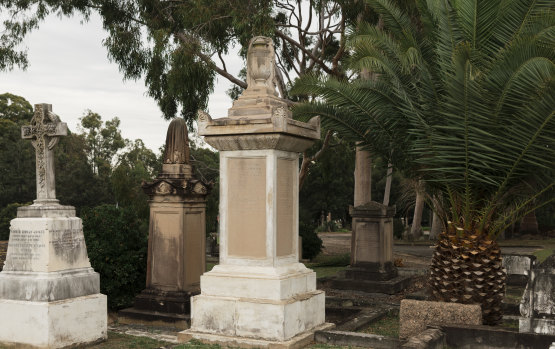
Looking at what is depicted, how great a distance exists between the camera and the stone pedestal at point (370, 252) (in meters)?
13.1

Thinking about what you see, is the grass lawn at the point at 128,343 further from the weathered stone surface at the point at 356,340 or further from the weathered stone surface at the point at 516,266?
the weathered stone surface at the point at 516,266

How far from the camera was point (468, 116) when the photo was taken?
A: 7.25 metres

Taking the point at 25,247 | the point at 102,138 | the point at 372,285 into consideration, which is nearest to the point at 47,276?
the point at 25,247

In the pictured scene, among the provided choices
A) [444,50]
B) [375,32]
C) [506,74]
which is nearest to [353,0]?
[375,32]

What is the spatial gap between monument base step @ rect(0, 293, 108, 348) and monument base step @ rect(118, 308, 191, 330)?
187cm

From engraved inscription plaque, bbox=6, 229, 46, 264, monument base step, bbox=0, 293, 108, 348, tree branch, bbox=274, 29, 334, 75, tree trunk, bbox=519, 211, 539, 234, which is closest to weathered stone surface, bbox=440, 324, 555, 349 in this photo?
monument base step, bbox=0, 293, 108, 348

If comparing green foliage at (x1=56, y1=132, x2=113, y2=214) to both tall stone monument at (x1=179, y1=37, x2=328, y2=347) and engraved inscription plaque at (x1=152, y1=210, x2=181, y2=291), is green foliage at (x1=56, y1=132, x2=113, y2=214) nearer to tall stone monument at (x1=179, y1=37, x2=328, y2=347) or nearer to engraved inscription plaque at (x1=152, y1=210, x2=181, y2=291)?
engraved inscription plaque at (x1=152, y1=210, x2=181, y2=291)

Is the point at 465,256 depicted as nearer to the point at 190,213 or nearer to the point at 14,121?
the point at 190,213

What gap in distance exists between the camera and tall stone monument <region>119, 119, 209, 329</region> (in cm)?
975

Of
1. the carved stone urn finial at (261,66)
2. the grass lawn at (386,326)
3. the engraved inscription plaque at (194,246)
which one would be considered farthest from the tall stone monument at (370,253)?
the carved stone urn finial at (261,66)

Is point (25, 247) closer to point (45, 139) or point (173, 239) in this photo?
point (45, 139)

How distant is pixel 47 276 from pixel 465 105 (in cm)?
564

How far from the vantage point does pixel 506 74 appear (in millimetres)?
7094

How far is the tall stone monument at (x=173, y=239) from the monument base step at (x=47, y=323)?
2.13m
